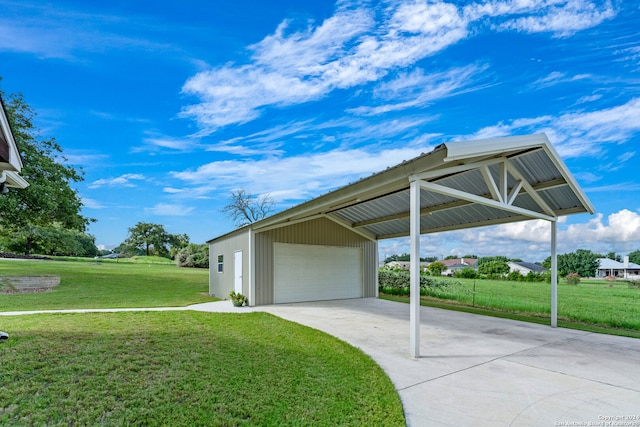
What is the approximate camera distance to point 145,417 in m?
3.10

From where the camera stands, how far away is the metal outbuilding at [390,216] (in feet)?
18.2

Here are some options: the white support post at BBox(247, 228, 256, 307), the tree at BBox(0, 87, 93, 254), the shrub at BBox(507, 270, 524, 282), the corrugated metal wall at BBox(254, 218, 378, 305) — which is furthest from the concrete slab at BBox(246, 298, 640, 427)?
the tree at BBox(0, 87, 93, 254)

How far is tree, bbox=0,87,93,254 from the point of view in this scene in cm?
1452

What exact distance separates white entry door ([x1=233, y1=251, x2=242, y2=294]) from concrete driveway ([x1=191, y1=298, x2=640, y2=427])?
370cm

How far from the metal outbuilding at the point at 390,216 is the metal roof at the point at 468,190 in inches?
0.7

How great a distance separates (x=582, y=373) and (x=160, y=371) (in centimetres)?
533

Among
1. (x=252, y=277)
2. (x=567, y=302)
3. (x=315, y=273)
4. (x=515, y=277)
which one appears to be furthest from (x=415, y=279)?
(x=515, y=277)

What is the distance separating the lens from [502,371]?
4629 mm

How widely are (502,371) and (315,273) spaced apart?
27.3 ft

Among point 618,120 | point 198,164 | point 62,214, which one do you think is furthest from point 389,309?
point 62,214

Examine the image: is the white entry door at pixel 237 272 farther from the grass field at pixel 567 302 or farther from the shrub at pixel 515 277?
the shrub at pixel 515 277

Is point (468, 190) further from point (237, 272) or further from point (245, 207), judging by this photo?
point (245, 207)

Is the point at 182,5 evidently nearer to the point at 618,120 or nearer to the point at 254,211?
the point at 618,120

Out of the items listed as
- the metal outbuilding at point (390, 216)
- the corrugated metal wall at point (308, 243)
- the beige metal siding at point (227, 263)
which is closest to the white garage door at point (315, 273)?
the metal outbuilding at point (390, 216)
